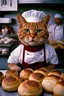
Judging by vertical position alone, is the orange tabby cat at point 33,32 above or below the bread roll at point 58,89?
above

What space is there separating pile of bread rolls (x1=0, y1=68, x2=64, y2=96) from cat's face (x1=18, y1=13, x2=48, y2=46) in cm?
25

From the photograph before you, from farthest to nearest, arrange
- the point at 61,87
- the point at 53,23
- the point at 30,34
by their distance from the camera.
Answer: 1. the point at 53,23
2. the point at 30,34
3. the point at 61,87

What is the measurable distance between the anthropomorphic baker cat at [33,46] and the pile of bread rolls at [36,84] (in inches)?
10.4

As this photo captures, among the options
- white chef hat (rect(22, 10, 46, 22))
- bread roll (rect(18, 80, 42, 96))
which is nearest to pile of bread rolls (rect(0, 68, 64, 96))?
bread roll (rect(18, 80, 42, 96))

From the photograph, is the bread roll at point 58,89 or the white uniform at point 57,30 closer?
the bread roll at point 58,89

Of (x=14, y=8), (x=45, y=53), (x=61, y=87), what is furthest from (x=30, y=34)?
(x=14, y=8)

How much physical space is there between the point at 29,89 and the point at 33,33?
388mm

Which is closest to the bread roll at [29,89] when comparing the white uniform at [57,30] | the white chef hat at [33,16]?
the white chef hat at [33,16]

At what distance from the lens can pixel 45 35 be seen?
0.99 m

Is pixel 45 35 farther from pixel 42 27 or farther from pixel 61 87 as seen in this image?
pixel 61 87

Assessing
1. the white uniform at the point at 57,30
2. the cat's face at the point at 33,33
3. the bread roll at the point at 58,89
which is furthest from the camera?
the white uniform at the point at 57,30

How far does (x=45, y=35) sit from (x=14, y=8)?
5.99ft

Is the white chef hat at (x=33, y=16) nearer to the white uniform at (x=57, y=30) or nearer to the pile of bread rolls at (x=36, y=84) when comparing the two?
the pile of bread rolls at (x=36, y=84)

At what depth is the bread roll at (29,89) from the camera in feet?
2.01
